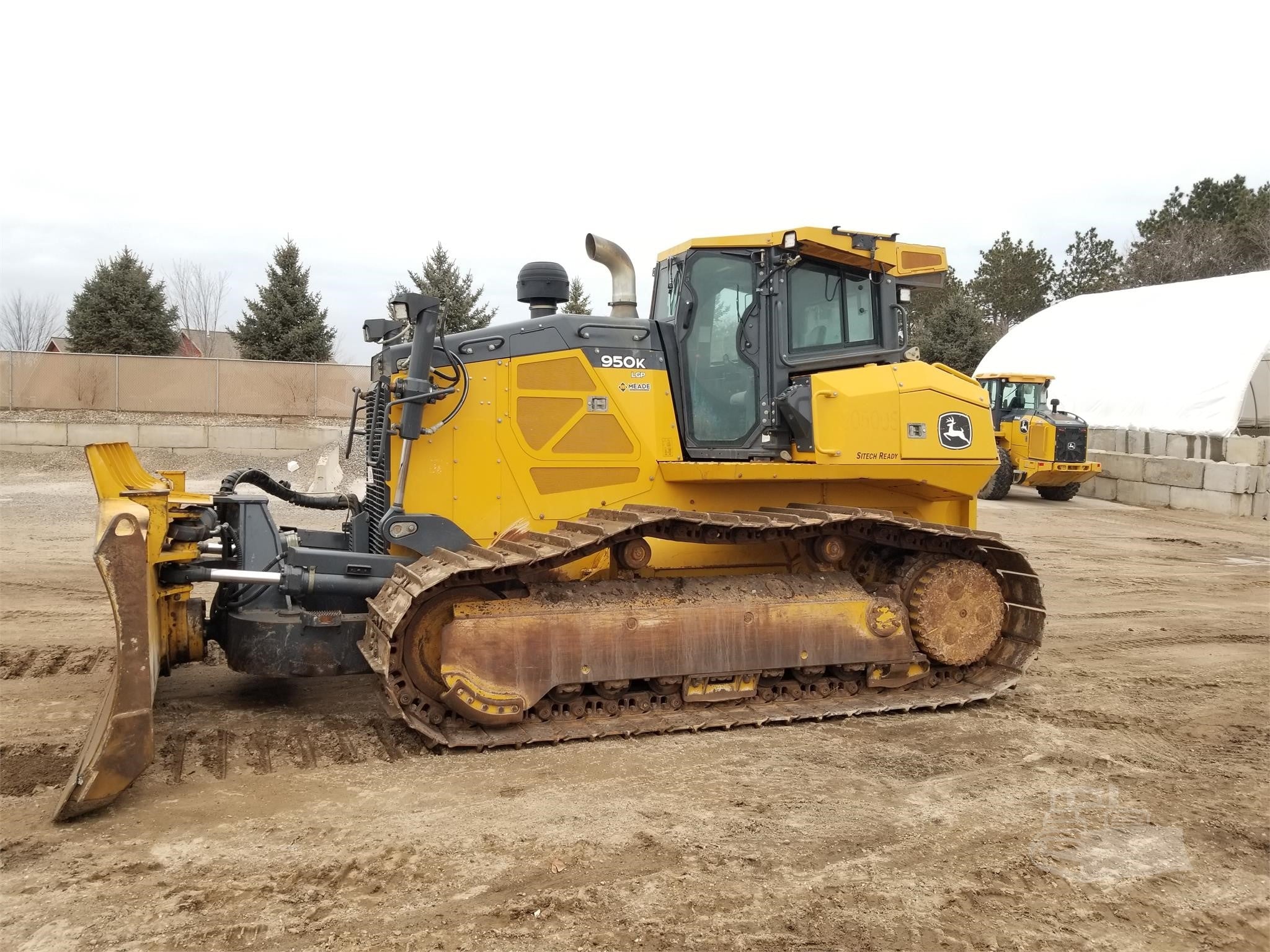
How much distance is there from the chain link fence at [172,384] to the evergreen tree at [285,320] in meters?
6.71

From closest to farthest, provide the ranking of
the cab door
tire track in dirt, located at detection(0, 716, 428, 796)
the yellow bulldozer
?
tire track in dirt, located at detection(0, 716, 428, 796)
the yellow bulldozer
the cab door

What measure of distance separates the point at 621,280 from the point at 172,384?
2090 centimetres

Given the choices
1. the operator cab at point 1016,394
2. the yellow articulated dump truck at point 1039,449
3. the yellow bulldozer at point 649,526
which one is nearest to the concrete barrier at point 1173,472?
the yellow articulated dump truck at point 1039,449

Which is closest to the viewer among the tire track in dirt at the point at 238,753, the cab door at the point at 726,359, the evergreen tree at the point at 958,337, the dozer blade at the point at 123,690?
the dozer blade at the point at 123,690

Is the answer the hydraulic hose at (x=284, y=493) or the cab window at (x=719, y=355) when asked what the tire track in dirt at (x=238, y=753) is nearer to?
the hydraulic hose at (x=284, y=493)

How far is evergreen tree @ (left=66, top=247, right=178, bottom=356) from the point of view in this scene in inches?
1243

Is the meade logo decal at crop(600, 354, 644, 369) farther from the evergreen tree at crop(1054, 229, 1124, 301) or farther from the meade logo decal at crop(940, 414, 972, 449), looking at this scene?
the evergreen tree at crop(1054, 229, 1124, 301)

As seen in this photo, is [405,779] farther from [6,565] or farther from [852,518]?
[6,565]

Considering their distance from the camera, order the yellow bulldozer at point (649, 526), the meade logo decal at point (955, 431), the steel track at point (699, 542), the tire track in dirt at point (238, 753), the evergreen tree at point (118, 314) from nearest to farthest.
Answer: the tire track in dirt at point (238, 753) → the steel track at point (699, 542) → the yellow bulldozer at point (649, 526) → the meade logo decal at point (955, 431) → the evergreen tree at point (118, 314)

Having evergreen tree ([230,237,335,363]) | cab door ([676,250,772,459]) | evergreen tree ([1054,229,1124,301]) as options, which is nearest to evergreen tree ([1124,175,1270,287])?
evergreen tree ([1054,229,1124,301])

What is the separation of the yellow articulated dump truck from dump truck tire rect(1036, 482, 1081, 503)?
0.5 inches

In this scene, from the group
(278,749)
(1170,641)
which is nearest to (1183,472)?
(1170,641)

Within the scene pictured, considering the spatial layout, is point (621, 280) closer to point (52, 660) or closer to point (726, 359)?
point (726, 359)

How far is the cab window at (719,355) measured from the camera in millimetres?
6426
